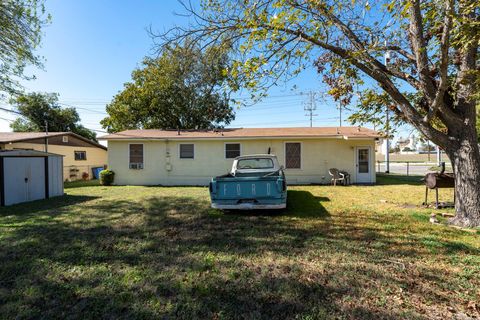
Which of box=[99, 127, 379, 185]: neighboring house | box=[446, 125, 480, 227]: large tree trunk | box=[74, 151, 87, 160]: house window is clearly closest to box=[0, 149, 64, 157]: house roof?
box=[99, 127, 379, 185]: neighboring house

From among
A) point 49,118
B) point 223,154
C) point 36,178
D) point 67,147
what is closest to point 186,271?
point 36,178

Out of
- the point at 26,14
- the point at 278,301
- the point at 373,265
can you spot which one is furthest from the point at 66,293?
the point at 26,14

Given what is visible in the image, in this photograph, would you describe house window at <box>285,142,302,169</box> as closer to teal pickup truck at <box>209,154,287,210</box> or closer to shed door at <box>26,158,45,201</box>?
teal pickup truck at <box>209,154,287,210</box>

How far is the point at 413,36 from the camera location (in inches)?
204

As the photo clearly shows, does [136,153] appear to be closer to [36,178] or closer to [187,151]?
[187,151]

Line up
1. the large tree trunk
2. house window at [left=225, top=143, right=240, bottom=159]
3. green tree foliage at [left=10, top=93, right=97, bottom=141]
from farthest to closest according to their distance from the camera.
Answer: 1. green tree foliage at [left=10, top=93, right=97, bottom=141]
2. house window at [left=225, top=143, right=240, bottom=159]
3. the large tree trunk

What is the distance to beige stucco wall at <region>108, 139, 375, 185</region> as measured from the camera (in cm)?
1345

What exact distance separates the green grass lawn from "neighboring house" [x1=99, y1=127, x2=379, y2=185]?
24.9 ft

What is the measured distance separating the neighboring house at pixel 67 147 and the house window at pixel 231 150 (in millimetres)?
11430

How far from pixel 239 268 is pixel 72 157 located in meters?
22.4

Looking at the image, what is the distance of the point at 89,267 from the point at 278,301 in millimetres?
2624

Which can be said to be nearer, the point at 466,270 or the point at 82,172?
the point at 466,270

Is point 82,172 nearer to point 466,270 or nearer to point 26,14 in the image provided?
point 26,14

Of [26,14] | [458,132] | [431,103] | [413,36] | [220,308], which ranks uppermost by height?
[26,14]
